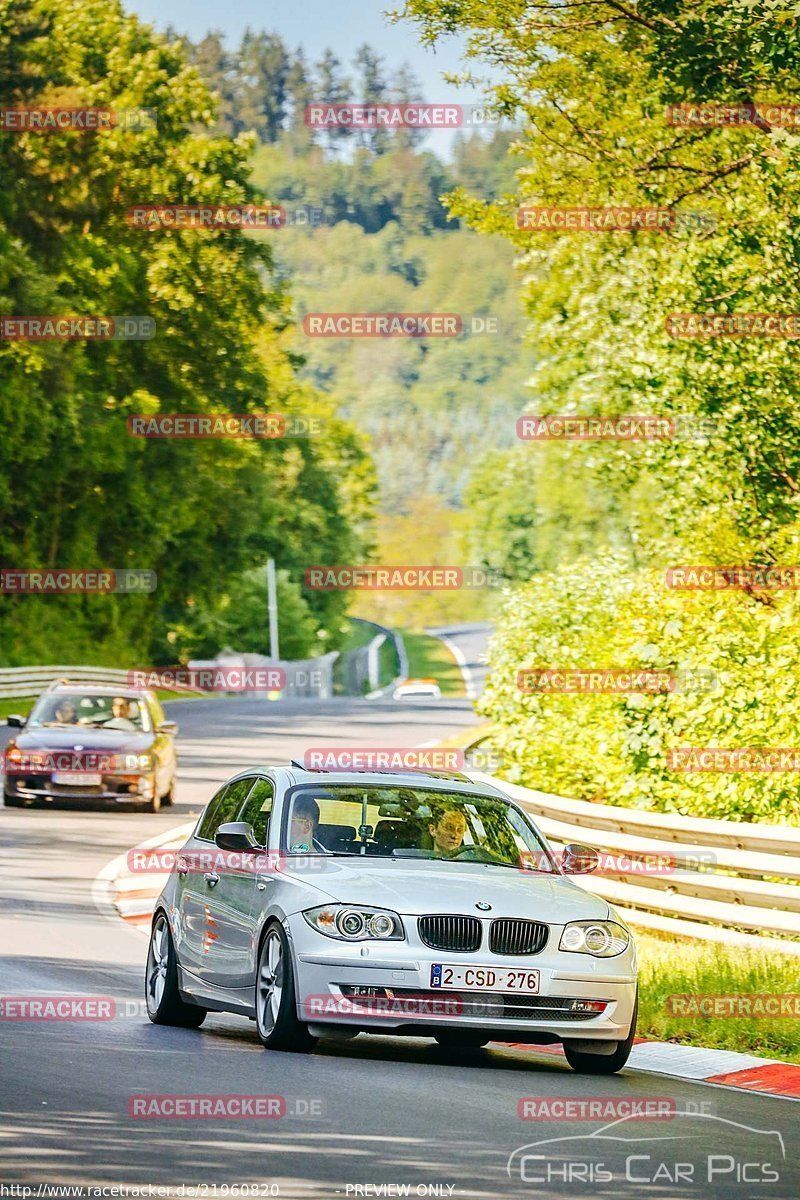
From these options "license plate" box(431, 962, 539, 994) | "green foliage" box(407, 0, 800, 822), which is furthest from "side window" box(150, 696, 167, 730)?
"license plate" box(431, 962, 539, 994)

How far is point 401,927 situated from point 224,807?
235cm

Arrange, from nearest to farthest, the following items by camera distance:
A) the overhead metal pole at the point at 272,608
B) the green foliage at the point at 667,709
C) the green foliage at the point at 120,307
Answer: the green foliage at the point at 667,709 → the green foliage at the point at 120,307 → the overhead metal pole at the point at 272,608

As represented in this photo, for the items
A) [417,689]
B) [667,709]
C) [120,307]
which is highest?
[120,307]

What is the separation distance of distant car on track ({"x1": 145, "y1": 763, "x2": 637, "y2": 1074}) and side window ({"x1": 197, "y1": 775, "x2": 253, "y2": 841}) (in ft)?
→ 1.22

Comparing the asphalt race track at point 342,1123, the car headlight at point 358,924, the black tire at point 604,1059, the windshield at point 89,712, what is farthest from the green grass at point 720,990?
Result: the windshield at point 89,712

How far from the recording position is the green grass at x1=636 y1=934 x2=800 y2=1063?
11336mm

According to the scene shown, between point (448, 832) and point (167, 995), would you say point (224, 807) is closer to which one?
point (167, 995)

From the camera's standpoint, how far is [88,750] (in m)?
25.7

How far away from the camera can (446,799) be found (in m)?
11.1

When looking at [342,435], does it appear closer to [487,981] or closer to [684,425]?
[684,425]

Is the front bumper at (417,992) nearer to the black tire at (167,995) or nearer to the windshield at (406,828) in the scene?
the windshield at (406,828)

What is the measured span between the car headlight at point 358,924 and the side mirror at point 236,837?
35.5 inches

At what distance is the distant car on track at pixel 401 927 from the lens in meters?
9.79

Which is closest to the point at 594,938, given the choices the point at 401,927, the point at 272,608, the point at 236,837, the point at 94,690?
the point at 401,927
